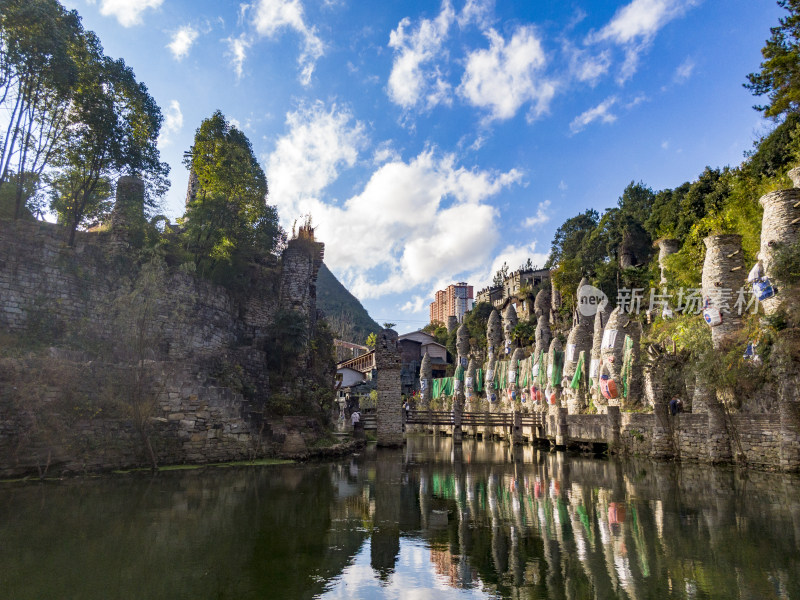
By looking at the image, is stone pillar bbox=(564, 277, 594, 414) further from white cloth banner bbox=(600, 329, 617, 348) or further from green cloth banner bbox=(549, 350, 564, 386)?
white cloth banner bbox=(600, 329, 617, 348)

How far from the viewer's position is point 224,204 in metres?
20.3

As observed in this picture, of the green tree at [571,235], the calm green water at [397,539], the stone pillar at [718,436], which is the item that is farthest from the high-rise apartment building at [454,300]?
the calm green water at [397,539]

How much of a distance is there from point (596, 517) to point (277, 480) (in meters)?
8.05

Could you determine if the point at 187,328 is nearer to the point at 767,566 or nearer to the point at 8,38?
the point at 8,38

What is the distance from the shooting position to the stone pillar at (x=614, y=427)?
1953cm

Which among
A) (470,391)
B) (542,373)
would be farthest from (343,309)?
(542,373)

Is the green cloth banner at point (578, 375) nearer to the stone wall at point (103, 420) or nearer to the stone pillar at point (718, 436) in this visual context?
the stone pillar at point (718, 436)

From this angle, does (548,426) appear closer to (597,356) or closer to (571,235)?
(597,356)

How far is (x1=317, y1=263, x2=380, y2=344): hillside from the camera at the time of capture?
247 feet

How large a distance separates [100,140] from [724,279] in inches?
862

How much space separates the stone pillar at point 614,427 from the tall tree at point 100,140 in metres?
19.7

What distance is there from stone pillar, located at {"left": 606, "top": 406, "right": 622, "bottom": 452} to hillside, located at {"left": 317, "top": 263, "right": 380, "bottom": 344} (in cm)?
5323

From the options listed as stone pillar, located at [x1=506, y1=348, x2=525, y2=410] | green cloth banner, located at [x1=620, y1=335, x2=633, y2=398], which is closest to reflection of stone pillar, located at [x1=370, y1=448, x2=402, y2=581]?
green cloth banner, located at [x1=620, y1=335, x2=633, y2=398]

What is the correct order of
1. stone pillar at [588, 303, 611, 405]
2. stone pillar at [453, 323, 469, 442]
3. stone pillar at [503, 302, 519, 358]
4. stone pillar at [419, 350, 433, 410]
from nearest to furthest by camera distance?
1. stone pillar at [588, 303, 611, 405]
2. stone pillar at [453, 323, 469, 442]
3. stone pillar at [503, 302, 519, 358]
4. stone pillar at [419, 350, 433, 410]
